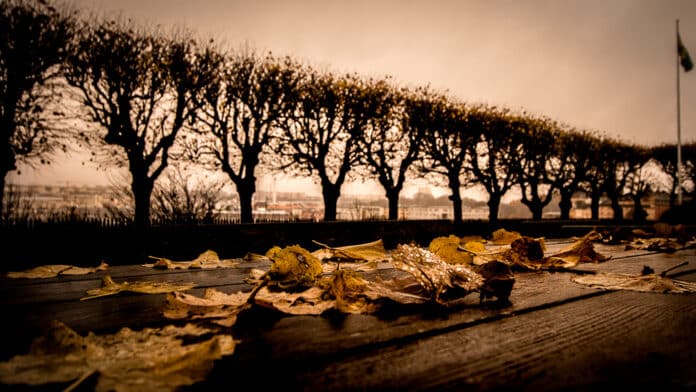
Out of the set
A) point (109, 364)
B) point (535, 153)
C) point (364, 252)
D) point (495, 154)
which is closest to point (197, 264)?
point (364, 252)

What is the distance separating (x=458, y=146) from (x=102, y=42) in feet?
75.3

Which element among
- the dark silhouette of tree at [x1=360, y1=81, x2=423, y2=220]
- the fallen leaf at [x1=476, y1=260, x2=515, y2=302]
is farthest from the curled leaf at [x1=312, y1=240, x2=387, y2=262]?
the dark silhouette of tree at [x1=360, y1=81, x2=423, y2=220]

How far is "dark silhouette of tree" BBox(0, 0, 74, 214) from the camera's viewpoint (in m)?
14.6

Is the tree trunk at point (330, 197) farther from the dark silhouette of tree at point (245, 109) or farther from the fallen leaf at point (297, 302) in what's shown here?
the fallen leaf at point (297, 302)

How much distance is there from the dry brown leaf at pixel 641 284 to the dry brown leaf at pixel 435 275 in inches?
24.7

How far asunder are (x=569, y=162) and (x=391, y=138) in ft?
72.3

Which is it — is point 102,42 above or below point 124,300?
above

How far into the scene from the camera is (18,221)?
36.6ft

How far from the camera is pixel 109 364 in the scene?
604 mm

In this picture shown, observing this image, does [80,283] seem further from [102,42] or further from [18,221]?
[102,42]

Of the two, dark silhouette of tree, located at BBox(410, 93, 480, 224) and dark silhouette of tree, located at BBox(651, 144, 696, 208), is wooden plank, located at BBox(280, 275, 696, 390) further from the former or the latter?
dark silhouette of tree, located at BBox(651, 144, 696, 208)

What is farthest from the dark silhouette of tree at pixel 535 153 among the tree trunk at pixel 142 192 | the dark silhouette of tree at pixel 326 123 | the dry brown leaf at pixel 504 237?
the dry brown leaf at pixel 504 237

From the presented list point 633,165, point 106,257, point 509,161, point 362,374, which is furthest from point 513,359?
point 633,165

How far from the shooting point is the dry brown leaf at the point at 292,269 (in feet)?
4.13
